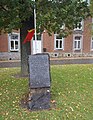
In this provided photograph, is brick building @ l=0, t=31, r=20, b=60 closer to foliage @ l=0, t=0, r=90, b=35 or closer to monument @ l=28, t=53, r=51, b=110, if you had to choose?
foliage @ l=0, t=0, r=90, b=35

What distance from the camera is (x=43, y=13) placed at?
8672 millimetres

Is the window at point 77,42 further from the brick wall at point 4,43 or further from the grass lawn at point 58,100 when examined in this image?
the grass lawn at point 58,100

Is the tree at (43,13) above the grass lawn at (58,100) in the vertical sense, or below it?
above

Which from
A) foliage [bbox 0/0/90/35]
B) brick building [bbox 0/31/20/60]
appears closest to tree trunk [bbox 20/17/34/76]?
foliage [bbox 0/0/90/35]

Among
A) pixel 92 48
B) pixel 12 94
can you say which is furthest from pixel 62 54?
pixel 12 94

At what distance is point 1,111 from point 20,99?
94 cm

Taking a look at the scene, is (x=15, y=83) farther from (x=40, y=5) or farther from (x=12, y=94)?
(x=40, y=5)

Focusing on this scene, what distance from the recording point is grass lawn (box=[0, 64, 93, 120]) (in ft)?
19.0

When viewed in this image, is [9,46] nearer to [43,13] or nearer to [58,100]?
[43,13]

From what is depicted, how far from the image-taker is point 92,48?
31016 millimetres

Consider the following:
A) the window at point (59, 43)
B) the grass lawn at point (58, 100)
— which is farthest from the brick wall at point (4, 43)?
the grass lawn at point (58, 100)

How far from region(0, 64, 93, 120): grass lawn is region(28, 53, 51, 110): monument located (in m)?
0.26

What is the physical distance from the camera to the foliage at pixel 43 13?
852 centimetres

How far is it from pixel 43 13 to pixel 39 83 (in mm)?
3624
